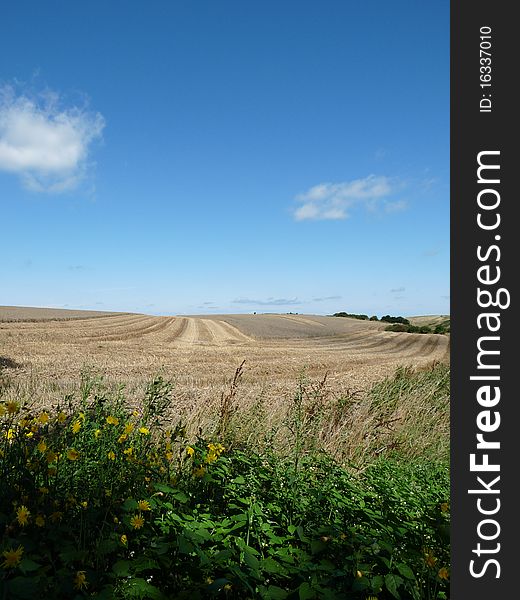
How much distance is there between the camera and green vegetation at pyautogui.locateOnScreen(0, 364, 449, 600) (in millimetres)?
2225

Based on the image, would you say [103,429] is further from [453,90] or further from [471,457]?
[453,90]

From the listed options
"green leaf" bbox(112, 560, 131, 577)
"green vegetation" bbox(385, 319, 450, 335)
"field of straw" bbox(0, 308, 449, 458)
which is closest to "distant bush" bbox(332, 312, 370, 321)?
"green vegetation" bbox(385, 319, 450, 335)

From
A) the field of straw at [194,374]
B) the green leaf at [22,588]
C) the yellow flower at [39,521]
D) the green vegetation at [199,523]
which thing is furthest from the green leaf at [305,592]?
the field of straw at [194,374]

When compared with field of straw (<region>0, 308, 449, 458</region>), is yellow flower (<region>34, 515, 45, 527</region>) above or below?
above

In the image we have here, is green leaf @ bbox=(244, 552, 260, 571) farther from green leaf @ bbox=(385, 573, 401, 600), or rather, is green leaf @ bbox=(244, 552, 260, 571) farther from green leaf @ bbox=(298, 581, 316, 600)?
green leaf @ bbox=(385, 573, 401, 600)

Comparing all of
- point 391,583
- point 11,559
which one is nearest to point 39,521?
point 11,559

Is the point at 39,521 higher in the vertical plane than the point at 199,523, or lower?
higher

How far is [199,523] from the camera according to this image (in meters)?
2.75

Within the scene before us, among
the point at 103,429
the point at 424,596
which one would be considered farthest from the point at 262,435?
the point at 424,596

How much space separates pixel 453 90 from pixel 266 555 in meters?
2.98

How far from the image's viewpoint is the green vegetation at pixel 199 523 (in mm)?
2225

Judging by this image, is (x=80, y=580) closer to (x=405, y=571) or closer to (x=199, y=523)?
(x=199, y=523)

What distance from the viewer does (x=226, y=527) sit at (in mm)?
2889

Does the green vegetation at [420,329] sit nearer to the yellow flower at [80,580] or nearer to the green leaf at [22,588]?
the yellow flower at [80,580]
